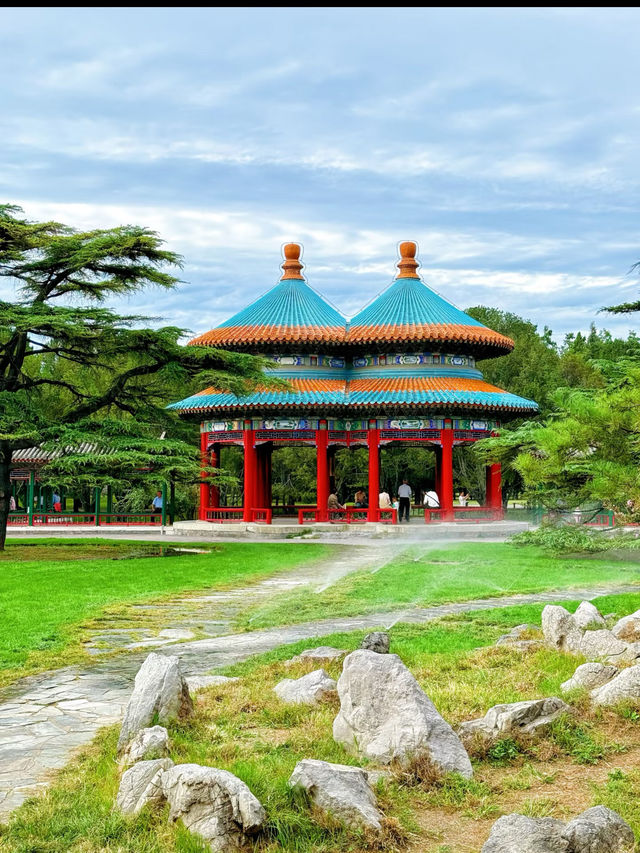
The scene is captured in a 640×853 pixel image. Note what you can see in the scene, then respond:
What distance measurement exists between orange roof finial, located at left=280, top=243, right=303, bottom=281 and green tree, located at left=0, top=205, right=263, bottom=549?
11.4m

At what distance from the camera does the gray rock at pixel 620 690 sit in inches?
241

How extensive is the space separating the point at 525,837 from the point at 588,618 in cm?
546

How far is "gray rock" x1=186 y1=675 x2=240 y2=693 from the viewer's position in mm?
6949

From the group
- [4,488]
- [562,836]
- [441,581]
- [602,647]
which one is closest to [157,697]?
[562,836]

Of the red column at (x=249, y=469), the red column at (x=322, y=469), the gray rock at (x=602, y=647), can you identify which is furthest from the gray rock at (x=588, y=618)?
the red column at (x=249, y=469)

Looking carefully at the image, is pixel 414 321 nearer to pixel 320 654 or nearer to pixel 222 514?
pixel 222 514

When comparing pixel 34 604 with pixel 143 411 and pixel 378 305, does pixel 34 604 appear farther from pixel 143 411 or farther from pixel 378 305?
pixel 378 305

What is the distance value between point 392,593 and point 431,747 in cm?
795

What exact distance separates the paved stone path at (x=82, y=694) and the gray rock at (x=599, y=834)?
9.05ft

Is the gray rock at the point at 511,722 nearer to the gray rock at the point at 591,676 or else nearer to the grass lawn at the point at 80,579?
the gray rock at the point at 591,676

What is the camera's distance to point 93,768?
504 cm

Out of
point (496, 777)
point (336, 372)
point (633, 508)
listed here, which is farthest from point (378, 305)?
point (496, 777)

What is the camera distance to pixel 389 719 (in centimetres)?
523

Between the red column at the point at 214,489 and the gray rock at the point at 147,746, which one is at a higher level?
the red column at the point at 214,489
